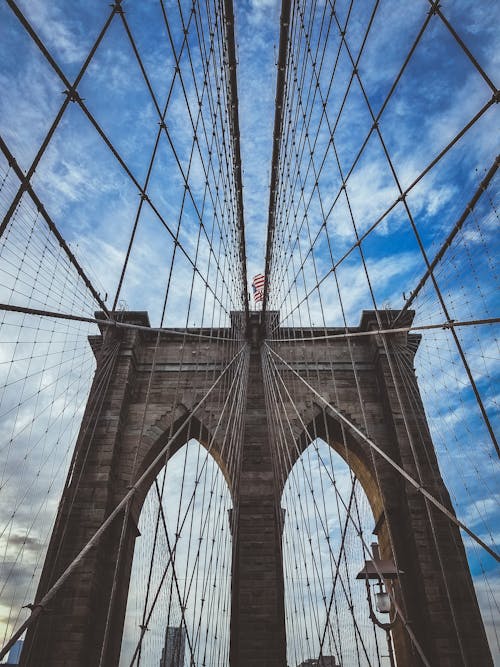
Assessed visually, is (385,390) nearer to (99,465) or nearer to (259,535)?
(259,535)

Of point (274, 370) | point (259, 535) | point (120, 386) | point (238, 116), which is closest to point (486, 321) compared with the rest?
point (238, 116)

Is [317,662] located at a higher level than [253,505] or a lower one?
lower

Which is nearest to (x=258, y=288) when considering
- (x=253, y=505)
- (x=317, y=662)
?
(x=253, y=505)

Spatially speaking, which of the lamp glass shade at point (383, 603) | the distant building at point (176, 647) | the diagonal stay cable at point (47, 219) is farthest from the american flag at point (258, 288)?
the lamp glass shade at point (383, 603)

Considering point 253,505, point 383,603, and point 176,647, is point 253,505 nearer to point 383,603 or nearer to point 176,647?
point 176,647

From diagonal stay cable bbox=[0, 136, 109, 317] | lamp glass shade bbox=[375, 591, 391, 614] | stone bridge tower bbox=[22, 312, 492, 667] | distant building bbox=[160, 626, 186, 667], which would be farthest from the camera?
stone bridge tower bbox=[22, 312, 492, 667]

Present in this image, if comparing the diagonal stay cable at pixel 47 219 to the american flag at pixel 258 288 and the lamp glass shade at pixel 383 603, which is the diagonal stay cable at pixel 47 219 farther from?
the american flag at pixel 258 288

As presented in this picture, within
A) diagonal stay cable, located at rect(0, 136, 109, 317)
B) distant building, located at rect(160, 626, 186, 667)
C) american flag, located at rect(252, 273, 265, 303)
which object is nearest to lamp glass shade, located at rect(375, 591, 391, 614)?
distant building, located at rect(160, 626, 186, 667)

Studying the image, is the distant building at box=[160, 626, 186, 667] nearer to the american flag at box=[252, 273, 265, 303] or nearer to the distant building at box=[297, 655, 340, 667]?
the distant building at box=[297, 655, 340, 667]
